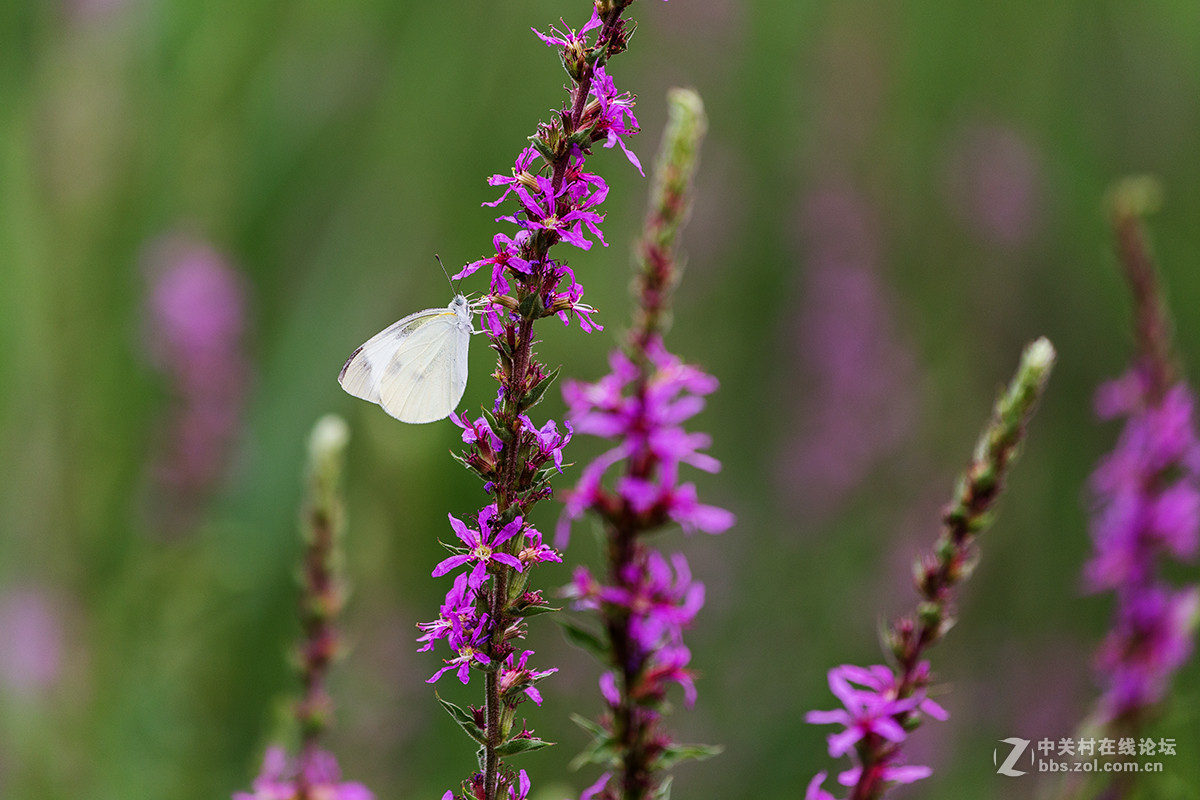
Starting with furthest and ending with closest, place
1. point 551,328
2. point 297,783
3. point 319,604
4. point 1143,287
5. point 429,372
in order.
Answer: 1. point 551,328
2. point 1143,287
3. point 429,372
4. point 319,604
5. point 297,783

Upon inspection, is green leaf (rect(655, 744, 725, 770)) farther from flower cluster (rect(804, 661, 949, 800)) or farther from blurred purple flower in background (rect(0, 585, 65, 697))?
blurred purple flower in background (rect(0, 585, 65, 697))

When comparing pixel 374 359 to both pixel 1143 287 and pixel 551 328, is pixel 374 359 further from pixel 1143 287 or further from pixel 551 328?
pixel 551 328

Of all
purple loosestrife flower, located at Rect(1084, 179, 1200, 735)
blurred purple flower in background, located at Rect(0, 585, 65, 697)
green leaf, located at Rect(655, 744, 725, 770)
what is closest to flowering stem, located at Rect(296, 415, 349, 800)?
green leaf, located at Rect(655, 744, 725, 770)

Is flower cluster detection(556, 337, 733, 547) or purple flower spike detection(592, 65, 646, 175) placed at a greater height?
purple flower spike detection(592, 65, 646, 175)

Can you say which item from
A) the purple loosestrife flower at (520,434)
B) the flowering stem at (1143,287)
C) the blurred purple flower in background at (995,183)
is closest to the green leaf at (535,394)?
the purple loosestrife flower at (520,434)

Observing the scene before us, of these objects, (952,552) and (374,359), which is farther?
(374,359)

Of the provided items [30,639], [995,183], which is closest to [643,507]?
[30,639]

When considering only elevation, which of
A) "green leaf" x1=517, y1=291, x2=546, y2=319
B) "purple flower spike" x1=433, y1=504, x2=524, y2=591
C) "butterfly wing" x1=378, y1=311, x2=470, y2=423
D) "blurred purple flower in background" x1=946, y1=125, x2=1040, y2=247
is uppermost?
"blurred purple flower in background" x1=946, y1=125, x2=1040, y2=247
